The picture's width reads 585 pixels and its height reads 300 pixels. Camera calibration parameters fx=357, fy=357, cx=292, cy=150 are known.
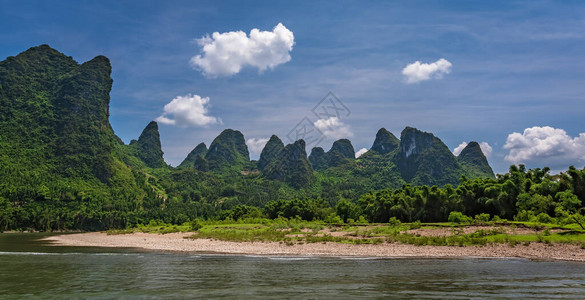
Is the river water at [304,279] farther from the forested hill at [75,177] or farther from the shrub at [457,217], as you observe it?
the forested hill at [75,177]

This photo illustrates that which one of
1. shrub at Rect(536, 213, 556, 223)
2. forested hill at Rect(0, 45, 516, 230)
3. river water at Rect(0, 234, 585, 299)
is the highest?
forested hill at Rect(0, 45, 516, 230)

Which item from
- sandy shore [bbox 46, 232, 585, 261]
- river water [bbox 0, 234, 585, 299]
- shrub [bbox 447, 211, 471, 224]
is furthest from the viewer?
shrub [bbox 447, 211, 471, 224]

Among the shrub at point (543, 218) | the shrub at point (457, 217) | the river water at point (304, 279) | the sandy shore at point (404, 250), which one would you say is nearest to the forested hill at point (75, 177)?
the shrub at point (457, 217)

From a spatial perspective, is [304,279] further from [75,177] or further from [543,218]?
[75,177]

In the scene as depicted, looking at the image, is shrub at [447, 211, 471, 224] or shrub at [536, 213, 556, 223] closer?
shrub at [536, 213, 556, 223]

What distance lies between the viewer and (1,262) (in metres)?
25.7

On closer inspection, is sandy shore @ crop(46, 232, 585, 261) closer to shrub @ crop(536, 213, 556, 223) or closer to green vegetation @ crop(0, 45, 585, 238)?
green vegetation @ crop(0, 45, 585, 238)

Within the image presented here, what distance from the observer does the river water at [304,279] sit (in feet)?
46.6

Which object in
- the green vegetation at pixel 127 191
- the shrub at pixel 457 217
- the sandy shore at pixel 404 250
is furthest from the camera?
the green vegetation at pixel 127 191

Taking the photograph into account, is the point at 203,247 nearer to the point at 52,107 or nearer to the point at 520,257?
the point at 520,257

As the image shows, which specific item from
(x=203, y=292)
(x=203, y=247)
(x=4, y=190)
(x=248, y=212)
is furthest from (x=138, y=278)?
(x=4, y=190)

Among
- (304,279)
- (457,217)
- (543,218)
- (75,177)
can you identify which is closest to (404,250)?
(304,279)

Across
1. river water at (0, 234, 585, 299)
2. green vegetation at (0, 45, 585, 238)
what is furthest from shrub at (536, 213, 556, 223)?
river water at (0, 234, 585, 299)

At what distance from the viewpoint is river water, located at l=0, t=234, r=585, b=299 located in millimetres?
14211
